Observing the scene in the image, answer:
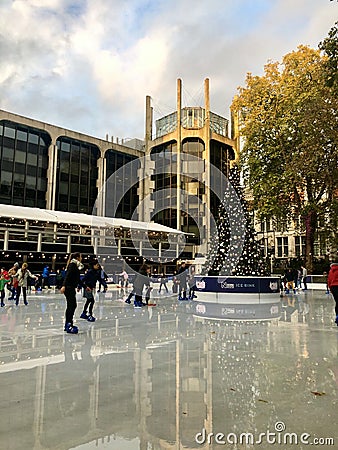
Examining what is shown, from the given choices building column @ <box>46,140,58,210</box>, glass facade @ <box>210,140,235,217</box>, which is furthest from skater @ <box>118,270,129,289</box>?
glass facade @ <box>210,140,235,217</box>

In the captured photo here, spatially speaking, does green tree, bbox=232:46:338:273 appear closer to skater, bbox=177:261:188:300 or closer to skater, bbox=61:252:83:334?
skater, bbox=177:261:188:300

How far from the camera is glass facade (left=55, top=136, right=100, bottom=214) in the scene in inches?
1394

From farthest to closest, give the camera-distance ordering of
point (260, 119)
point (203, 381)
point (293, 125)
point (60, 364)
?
point (260, 119), point (293, 125), point (60, 364), point (203, 381)

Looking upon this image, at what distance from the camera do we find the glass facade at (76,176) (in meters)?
35.4

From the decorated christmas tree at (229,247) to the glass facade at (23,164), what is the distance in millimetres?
22396

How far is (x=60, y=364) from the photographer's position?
5.03m

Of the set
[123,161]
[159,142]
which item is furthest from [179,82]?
[123,161]

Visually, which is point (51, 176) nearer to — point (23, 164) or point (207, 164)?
point (23, 164)

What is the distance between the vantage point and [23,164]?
32688mm

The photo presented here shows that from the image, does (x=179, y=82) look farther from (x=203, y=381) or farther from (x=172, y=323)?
(x=203, y=381)

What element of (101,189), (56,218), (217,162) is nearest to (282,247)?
(217,162)

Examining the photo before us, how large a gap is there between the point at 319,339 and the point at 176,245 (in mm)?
29131

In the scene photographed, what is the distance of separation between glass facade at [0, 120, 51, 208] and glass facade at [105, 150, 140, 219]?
6.93 m

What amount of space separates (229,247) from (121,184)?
26.8m
